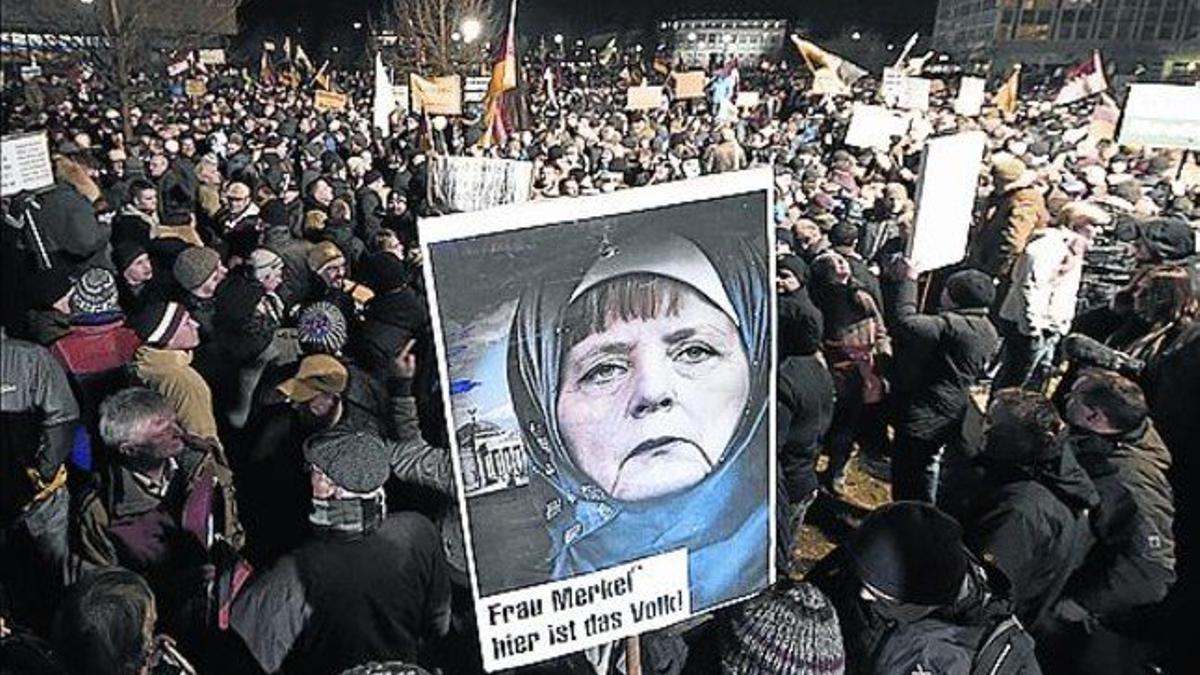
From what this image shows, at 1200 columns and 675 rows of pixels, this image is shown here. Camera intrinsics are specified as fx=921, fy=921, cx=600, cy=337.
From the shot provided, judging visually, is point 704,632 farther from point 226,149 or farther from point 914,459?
point 226,149

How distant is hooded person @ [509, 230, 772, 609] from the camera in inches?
84.0

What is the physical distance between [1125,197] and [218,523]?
10.1 meters

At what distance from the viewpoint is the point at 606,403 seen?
2189 mm

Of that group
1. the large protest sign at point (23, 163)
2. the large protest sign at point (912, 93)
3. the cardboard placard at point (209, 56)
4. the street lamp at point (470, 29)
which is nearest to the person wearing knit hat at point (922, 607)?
the large protest sign at point (23, 163)

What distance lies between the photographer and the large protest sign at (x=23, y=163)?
1.65 meters

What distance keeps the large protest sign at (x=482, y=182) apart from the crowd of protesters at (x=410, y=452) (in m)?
0.60

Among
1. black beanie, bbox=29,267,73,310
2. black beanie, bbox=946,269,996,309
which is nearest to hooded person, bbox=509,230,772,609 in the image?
black beanie, bbox=29,267,73,310

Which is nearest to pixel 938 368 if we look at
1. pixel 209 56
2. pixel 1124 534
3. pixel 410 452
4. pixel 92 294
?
pixel 1124 534

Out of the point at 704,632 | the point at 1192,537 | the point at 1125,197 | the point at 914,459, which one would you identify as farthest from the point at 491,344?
the point at 1125,197

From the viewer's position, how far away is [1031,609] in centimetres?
355

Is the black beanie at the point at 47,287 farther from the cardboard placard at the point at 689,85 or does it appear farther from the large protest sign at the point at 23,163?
the cardboard placard at the point at 689,85

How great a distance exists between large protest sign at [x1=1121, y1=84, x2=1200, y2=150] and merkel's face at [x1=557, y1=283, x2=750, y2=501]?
8.59 metres

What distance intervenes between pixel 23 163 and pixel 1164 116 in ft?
32.8

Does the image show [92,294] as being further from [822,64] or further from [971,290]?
[822,64]
